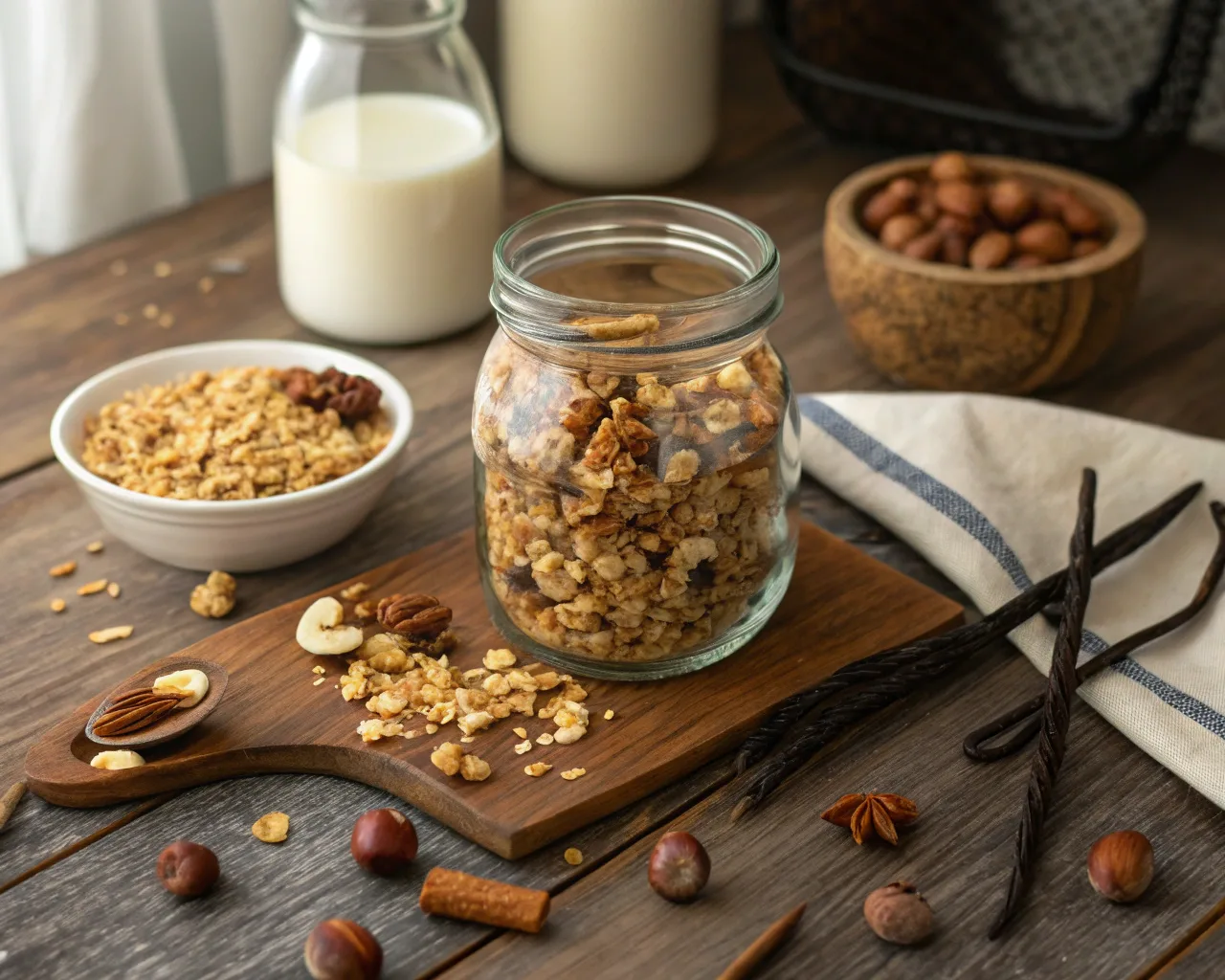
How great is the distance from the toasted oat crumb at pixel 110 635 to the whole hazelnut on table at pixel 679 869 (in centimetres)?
40

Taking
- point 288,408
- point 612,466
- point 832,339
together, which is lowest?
point 832,339

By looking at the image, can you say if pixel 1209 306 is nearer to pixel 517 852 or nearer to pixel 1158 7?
pixel 1158 7

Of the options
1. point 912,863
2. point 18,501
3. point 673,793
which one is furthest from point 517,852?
point 18,501

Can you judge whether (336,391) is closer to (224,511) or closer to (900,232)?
(224,511)

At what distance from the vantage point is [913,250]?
1.22 m

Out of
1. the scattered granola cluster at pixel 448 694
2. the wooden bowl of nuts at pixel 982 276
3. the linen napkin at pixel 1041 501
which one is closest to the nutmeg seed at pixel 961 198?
the wooden bowl of nuts at pixel 982 276

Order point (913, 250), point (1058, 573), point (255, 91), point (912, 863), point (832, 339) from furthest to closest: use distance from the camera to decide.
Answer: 1. point (255, 91)
2. point (832, 339)
3. point (913, 250)
4. point (1058, 573)
5. point (912, 863)

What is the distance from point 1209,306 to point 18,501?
112 centimetres

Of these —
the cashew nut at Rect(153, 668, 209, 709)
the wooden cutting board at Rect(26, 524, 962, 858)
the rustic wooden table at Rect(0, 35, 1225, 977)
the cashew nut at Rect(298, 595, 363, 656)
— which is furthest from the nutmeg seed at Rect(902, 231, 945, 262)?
the cashew nut at Rect(153, 668, 209, 709)

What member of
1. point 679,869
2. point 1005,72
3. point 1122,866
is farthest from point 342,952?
point 1005,72

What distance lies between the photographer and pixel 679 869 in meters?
0.75

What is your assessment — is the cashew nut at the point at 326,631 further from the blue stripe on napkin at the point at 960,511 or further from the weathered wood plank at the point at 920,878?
the blue stripe on napkin at the point at 960,511

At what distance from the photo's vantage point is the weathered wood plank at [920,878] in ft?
2.37

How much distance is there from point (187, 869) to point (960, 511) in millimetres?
579
